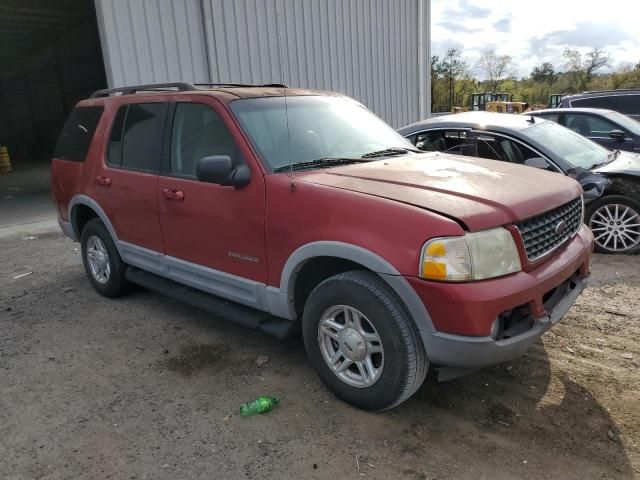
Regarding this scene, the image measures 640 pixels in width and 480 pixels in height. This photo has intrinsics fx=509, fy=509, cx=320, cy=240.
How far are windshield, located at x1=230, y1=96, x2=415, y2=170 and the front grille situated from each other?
1.36m

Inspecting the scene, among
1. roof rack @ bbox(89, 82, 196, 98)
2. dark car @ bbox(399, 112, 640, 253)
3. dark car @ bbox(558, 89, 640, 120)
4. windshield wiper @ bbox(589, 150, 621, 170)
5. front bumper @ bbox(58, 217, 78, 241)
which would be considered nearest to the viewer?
roof rack @ bbox(89, 82, 196, 98)

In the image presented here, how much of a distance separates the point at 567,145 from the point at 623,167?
660 millimetres

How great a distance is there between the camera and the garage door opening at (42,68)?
18.0 metres

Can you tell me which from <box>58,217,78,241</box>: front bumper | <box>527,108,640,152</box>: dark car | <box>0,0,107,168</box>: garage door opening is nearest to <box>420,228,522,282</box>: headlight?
<box>58,217,78,241</box>: front bumper

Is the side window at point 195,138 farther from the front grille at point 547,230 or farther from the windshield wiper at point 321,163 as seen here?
the front grille at point 547,230

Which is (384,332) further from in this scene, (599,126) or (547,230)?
(599,126)

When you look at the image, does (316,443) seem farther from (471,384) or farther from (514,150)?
(514,150)

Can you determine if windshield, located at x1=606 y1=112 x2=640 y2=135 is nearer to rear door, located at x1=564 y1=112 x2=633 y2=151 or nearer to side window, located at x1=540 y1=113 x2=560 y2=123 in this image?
rear door, located at x1=564 y1=112 x2=633 y2=151

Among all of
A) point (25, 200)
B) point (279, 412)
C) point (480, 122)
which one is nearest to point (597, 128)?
point (480, 122)

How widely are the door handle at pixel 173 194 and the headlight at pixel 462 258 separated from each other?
2.05m

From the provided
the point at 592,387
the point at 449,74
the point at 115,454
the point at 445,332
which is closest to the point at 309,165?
the point at 445,332

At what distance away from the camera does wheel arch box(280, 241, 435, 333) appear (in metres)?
2.62

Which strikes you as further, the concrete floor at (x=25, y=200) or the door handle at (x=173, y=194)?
the concrete floor at (x=25, y=200)

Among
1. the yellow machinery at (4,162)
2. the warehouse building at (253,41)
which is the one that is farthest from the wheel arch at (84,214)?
the yellow machinery at (4,162)
